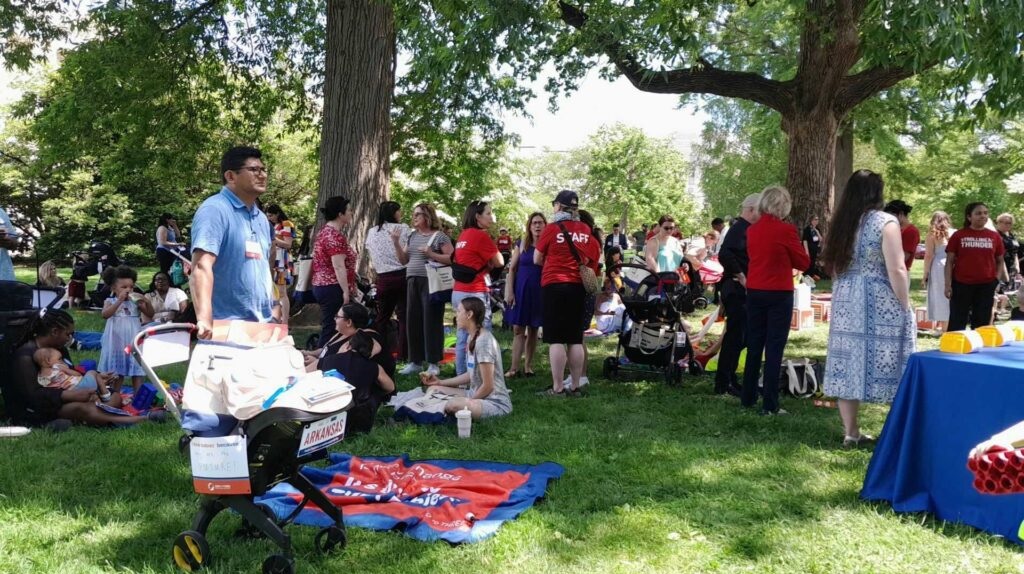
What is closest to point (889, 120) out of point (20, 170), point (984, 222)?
point (984, 222)

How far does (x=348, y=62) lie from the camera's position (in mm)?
10953

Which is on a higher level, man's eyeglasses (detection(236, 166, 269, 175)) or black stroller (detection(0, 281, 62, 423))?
man's eyeglasses (detection(236, 166, 269, 175))

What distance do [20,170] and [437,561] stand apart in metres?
29.2

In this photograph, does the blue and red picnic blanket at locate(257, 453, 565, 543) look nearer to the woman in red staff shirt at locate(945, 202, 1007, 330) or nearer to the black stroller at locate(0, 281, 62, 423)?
the black stroller at locate(0, 281, 62, 423)

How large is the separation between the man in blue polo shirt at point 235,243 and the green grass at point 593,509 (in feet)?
3.83

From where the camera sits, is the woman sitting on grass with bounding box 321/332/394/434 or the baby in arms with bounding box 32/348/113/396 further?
the baby in arms with bounding box 32/348/113/396

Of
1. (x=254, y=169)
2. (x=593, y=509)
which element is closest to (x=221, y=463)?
(x=254, y=169)

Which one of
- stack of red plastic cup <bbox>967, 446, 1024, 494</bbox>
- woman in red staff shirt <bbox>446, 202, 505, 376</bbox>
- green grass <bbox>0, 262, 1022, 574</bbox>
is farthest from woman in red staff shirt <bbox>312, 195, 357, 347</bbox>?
stack of red plastic cup <bbox>967, 446, 1024, 494</bbox>

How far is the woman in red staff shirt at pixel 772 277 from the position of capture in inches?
252

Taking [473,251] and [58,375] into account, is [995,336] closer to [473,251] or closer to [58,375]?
[473,251]

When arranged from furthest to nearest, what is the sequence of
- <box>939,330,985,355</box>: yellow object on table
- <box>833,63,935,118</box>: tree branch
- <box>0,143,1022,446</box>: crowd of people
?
1. <box>833,63,935,118</box>: tree branch
2. <box>939,330,985,355</box>: yellow object on table
3. <box>0,143,1022,446</box>: crowd of people

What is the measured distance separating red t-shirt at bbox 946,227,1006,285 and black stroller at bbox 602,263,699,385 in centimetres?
295

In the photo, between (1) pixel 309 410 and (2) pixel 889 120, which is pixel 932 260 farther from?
(2) pixel 889 120

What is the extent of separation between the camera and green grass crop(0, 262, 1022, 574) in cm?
373
